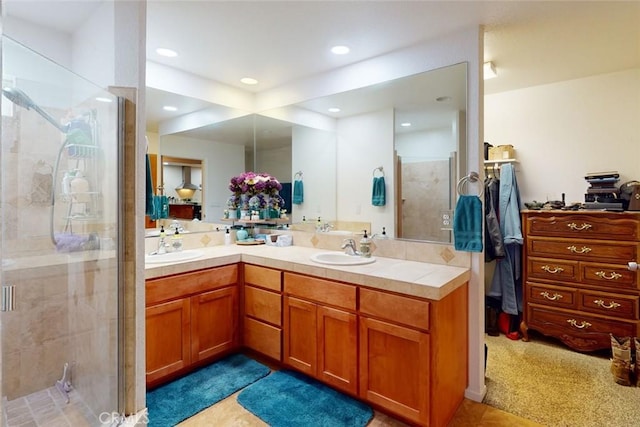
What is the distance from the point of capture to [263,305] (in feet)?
8.48

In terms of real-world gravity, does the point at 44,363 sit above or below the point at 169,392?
above

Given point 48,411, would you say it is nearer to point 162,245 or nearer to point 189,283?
point 189,283

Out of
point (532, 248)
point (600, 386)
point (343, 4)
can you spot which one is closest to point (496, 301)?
point (532, 248)

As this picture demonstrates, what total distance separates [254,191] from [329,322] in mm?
1717

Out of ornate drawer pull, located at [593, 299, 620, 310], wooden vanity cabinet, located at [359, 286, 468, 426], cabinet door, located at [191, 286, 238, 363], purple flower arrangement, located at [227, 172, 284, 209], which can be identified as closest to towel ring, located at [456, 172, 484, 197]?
wooden vanity cabinet, located at [359, 286, 468, 426]

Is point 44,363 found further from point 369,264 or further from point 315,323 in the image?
point 369,264

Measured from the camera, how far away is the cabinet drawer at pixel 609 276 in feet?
8.48

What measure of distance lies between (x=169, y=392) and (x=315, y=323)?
3.55 feet

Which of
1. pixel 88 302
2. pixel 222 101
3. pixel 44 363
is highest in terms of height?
pixel 222 101

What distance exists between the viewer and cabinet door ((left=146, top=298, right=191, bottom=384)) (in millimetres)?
2178

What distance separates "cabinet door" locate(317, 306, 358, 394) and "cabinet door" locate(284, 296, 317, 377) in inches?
2.4

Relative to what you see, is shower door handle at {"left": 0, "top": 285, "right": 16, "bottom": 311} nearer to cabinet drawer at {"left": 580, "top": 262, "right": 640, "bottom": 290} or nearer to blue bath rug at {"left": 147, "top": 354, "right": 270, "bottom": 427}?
blue bath rug at {"left": 147, "top": 354, "right": 270, "bottom": 427}

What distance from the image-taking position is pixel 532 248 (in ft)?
9.80

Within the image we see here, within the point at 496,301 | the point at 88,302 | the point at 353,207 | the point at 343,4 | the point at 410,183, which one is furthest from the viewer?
the point at 496,301
